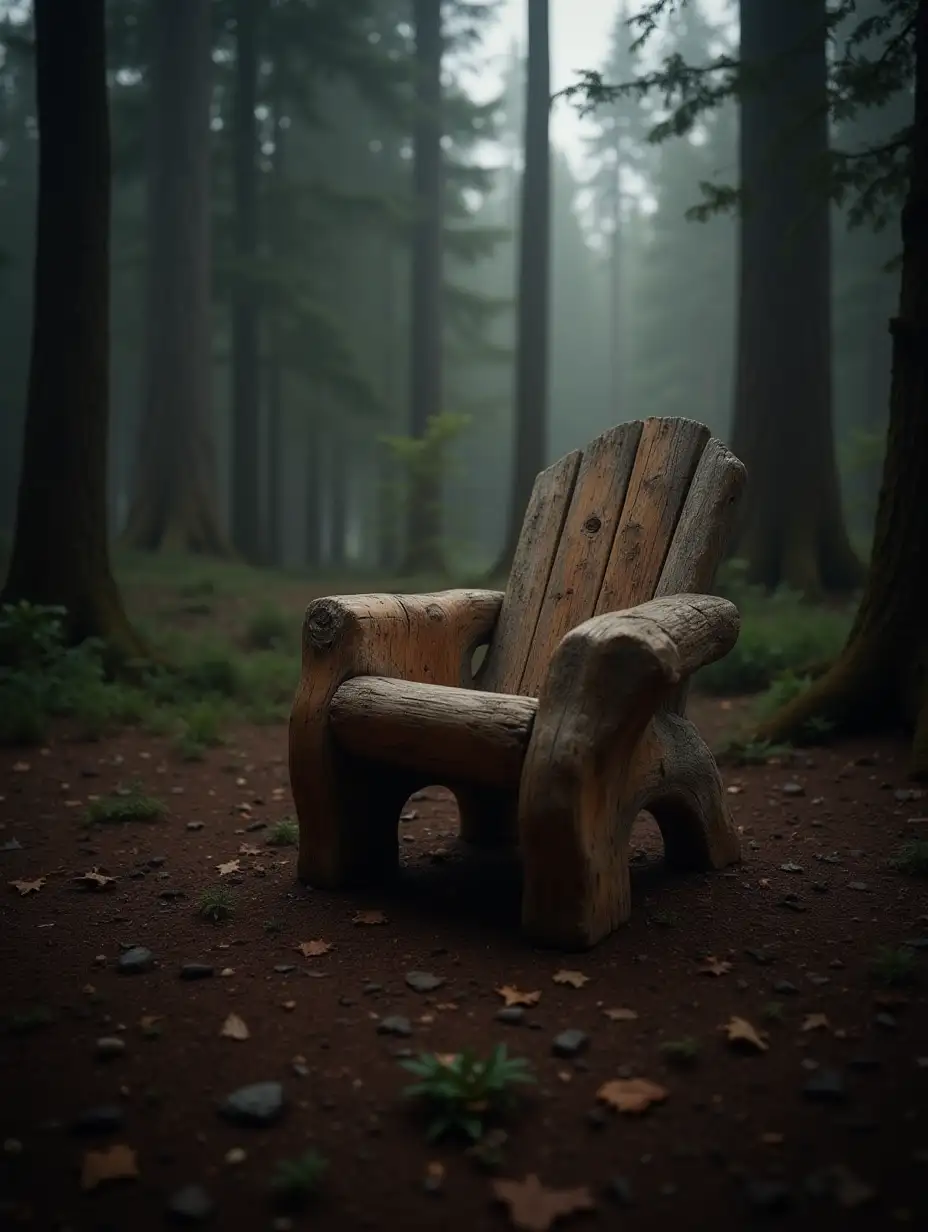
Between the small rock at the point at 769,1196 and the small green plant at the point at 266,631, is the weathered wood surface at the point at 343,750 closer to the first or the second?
the small rock at the point at 769,1196

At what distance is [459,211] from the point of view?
688 inches

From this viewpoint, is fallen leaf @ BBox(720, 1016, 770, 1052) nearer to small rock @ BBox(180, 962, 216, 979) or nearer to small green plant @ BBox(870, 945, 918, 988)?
small green plant @ BBox(870, 945, 918, 988)

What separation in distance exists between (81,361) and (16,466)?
1946cm

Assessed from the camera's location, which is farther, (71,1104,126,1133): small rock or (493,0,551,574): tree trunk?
(493,0,551,574): tree trunk

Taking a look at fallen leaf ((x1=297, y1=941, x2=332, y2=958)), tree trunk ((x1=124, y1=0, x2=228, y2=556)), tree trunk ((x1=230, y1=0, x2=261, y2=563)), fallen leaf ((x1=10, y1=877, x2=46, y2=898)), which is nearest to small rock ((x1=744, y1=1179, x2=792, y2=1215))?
fallen leaf ((x1=297, y1=941, x2=332, y2=958))

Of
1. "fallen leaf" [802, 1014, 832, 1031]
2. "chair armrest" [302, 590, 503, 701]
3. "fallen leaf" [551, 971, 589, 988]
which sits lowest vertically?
"fallen leaf" [551, 971, 589, 988]

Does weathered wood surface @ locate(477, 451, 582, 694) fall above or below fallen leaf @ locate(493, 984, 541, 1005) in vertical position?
above

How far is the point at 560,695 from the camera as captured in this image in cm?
246

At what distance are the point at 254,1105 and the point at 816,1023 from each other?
132 centimetres

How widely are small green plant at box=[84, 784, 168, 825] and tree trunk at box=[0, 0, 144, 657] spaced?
82.5 inches

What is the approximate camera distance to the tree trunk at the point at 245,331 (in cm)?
1378

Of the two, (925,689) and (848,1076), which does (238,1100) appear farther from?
→ (925,689)

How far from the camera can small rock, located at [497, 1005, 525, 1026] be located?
7.10 ft

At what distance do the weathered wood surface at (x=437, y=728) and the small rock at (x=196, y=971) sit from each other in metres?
0.77
